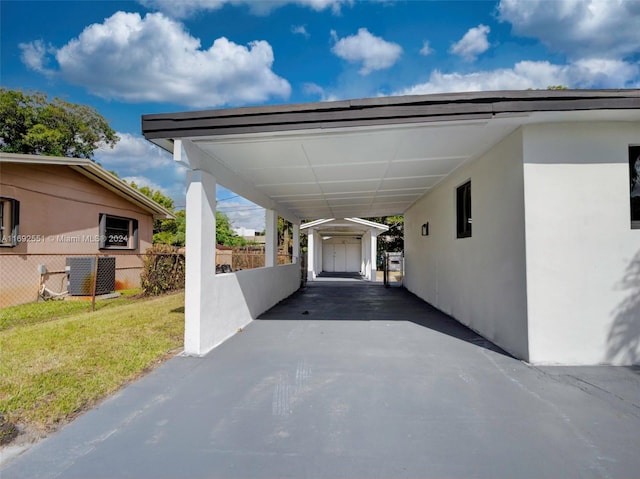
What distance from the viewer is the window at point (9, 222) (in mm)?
8070

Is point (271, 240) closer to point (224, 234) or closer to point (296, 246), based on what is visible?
point (296, 246)

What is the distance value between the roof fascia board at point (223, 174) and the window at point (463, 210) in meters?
4.12

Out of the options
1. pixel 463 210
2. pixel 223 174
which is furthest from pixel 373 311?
pixel 223 174

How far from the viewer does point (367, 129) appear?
3930mm

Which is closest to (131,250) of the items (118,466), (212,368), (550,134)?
(212,368)

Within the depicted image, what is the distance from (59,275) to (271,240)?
19.9 feet

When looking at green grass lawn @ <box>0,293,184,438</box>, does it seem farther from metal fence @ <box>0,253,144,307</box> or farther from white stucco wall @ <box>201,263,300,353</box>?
metal fence @ <box>0,253,144,307</box>

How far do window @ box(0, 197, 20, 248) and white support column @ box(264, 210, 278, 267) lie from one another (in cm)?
594

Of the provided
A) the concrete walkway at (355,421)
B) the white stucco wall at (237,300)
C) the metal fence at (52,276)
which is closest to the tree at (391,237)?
the white stucco wall at (237,300)

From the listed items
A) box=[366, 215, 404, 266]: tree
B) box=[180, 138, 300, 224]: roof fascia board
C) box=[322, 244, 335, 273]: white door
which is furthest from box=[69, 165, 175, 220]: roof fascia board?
box=[366, 215, 404, 266]: tree

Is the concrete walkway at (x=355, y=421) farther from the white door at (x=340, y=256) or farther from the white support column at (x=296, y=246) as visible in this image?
the white door at (x=340, y=256)

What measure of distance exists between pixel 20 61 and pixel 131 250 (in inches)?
399

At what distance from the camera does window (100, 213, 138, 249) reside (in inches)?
432

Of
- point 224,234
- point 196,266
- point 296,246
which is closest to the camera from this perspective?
point 196,266
